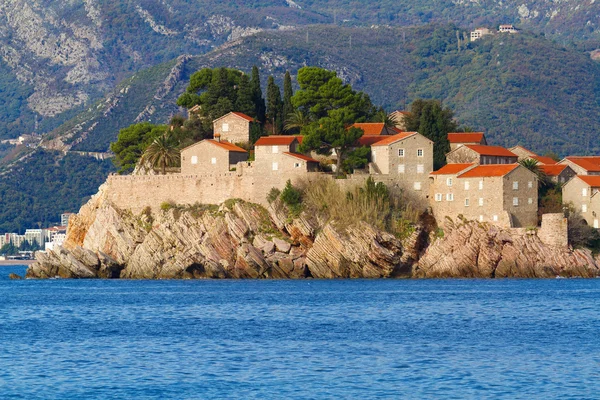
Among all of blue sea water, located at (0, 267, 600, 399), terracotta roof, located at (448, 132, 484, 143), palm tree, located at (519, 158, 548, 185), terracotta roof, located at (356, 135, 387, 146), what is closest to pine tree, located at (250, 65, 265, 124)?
terracotta roof, located at (356, 135, 387, 146)

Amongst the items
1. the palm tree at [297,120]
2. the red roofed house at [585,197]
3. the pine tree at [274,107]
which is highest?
the pine tree at [274,107]

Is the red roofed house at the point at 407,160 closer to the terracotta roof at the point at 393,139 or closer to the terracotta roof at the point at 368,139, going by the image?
the terracotta roof at the point at 393,139

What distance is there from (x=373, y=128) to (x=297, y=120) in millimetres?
4995

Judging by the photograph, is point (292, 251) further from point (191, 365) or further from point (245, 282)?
point (191, 365)

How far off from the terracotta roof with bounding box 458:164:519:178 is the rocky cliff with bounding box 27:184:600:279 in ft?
9.97

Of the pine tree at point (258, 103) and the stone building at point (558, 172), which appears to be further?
the pine tree at point (258, 103)

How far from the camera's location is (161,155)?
85.6m

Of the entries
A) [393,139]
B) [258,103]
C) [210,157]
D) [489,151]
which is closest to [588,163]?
[489,151]

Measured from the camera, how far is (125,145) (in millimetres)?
96188

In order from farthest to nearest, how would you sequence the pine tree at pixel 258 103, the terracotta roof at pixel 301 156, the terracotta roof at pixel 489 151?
1. the pine tree at pixel 258 103
2. the terracotta roof at pixel 489 151
3. the terracotta roof at pixel 301 156

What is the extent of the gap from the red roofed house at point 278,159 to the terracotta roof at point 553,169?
15.7 meters

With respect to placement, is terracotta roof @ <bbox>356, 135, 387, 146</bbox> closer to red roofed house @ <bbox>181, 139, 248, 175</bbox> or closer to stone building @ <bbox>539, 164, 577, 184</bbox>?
red roofed house @ <bbox>181, 139, 248, 175</bbox>

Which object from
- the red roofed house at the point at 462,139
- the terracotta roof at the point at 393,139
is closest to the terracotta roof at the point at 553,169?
the red roofed house at the point at 462,139

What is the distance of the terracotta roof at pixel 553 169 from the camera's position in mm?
84875
